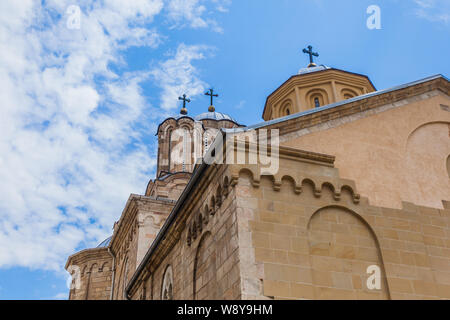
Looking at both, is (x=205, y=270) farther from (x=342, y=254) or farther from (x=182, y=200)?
(x=342, y=254)

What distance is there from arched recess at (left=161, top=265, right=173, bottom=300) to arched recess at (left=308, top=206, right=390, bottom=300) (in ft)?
15.3

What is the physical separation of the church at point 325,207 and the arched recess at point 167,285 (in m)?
0.10

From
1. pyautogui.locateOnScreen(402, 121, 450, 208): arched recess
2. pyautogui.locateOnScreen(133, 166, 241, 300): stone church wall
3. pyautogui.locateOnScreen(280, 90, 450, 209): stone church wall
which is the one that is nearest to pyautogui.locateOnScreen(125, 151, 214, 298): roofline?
pyautogui.locateOnScreen(133, 166, 241, 300): stone church wall

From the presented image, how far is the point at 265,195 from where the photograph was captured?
8.23m

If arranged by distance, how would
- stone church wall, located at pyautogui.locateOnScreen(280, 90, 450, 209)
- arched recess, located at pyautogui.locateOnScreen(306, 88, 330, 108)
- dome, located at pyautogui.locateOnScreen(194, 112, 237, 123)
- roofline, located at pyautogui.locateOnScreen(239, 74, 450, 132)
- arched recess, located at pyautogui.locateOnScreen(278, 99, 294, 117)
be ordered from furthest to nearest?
dome, located at pyautogui.locateOnScreen(194, 112, 237, 123) < arched recess, located at pyautogui.locateOnScreen(278, 99, 294, 117) < arched recess, located at pyautogui.locateOnScreen(306, 88, 330, 108) < stone church wall, located at pyautogui.locateOnScreen(280, 90, 450, 209) < roofline, located at pyautogui.locateOnScreen(239, 74, 450, 132)

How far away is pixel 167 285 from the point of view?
1195 centimetres

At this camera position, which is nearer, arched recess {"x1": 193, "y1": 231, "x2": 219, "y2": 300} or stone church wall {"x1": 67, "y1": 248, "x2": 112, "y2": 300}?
arched recess {"x1": 193, "y1": 231, "x2": 219, "y2": 300}

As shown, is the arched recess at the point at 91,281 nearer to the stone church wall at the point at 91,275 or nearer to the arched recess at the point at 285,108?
the stone church wall at the point at 91,275

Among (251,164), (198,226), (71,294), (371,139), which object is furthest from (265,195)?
(71,294)

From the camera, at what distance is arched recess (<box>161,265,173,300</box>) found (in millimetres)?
11604

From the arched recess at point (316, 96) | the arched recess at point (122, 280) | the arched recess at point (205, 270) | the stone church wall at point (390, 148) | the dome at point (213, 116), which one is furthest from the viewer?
the dome at point (213, 116)

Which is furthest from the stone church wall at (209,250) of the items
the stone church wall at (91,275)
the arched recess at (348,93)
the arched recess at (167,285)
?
the stone church wall at (91,275)

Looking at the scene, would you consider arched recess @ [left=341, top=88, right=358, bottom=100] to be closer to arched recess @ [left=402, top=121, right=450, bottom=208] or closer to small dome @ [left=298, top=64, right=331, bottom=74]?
small dome @ [left=298, top=64, right=331, bottom=74]

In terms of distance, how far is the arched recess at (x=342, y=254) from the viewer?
7.86 meters
